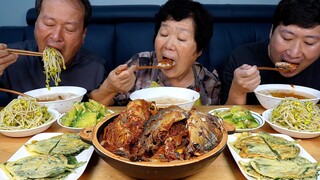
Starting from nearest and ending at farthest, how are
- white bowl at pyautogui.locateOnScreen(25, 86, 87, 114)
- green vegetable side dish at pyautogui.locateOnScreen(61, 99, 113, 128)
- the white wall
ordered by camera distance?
green vegetable side dish at pyautogui.locateOnScreen(61, 99, 113, 128) → white bowl at pyautogui.locateOnScreen(25, 86, 87, 114) → the white wall

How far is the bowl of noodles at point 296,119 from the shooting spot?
1.48 metres

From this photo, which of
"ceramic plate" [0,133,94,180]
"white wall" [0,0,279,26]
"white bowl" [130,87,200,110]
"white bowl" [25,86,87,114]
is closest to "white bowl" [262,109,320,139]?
"white bowl" [130,87,200,110]

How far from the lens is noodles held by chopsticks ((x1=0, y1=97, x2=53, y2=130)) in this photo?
5.05 feet

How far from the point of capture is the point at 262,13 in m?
3.68

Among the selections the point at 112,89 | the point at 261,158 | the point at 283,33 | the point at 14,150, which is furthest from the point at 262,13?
the point at 14,150

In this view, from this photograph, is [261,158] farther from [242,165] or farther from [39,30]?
[39,30]

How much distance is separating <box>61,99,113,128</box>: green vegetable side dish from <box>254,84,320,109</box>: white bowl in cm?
97

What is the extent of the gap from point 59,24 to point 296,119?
67.0 inches

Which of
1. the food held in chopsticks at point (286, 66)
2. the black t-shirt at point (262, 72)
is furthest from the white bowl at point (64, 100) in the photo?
the food held in chopsticks at point (286, 66)

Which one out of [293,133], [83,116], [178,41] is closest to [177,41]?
[178,41]

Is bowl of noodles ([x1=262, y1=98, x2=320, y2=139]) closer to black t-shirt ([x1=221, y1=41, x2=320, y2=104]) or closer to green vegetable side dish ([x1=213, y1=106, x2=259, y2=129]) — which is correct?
green vegetable side dish ([x1=213, y1=106, x2=259, y2=129])

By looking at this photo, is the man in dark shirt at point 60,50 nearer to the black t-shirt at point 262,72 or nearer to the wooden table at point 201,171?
the wooden table at point 201,171

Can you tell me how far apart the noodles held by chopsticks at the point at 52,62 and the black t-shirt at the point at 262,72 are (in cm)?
135

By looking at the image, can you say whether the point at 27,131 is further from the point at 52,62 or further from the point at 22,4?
the point at 22,4
